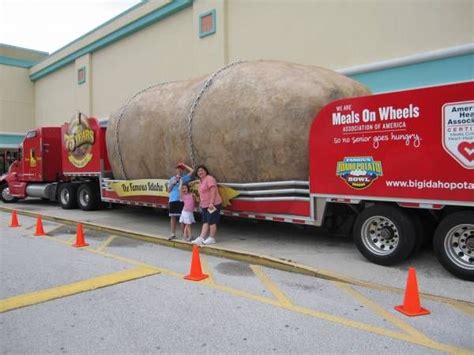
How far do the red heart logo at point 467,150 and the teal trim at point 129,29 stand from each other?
1580cm

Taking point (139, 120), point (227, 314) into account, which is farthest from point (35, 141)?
point (227, 314)

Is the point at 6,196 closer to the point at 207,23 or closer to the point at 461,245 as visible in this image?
the point at 207,23

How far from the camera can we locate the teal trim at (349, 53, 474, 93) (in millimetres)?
11117

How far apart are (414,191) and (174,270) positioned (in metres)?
3.76

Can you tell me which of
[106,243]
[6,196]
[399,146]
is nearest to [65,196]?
[6,196]

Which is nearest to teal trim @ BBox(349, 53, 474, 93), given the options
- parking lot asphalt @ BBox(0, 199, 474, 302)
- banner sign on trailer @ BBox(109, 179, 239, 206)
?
parking lot asphalt @ BBox(0, 199, 474, 302)

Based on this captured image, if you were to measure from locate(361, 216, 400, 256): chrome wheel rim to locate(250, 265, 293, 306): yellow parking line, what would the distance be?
67.7 inches

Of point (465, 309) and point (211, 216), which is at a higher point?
point (211, 216)

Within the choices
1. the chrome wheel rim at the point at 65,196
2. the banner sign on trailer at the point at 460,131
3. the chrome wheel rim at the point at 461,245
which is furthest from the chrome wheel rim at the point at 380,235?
the chrome wheel rim at the point at 65,196

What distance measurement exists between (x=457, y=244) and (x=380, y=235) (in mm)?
1148

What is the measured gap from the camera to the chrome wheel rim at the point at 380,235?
22.6 ft

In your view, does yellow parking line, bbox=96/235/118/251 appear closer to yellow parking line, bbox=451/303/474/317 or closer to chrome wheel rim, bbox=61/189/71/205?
yellow parking line, bbox=451/303/474/317

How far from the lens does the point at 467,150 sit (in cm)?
599

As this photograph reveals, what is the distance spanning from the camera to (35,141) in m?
18.0
